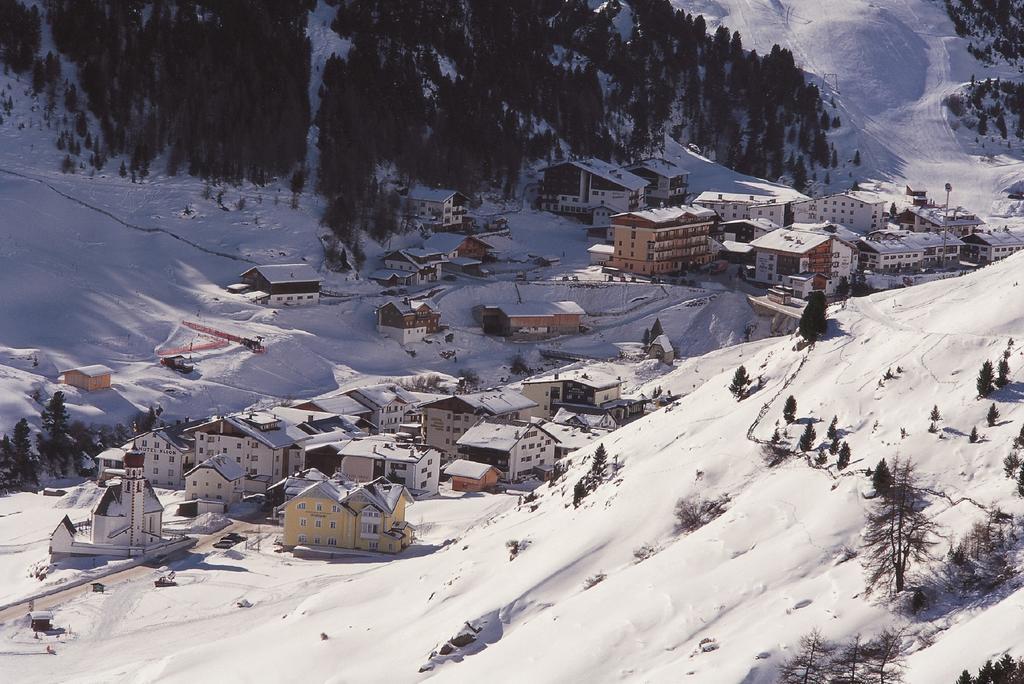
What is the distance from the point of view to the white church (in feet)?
138

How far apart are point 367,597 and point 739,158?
76551mm

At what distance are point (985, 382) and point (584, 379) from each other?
100 feet

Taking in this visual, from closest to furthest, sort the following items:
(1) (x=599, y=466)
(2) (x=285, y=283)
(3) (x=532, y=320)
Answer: (1) (x=599, y=466) → (2) (x=285, y=283) → (3) (x=532, y=320)

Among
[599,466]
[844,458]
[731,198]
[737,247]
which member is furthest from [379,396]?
[731,198]

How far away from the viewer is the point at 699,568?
1092 inches

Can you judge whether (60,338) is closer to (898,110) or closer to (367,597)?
(367,597)

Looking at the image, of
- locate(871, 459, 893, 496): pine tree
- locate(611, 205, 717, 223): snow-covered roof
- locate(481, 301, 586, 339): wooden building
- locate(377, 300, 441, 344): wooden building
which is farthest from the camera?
locate(611, 205, 717, 223): snow-covered roof

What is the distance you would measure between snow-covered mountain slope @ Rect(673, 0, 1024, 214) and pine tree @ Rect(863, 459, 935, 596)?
76276mm

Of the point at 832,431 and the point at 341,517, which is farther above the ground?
the point at 832,431

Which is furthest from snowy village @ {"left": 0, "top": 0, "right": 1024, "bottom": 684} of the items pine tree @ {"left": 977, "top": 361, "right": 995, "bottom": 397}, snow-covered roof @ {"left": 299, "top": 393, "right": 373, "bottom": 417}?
snow-covered roof @ {"left": 299, "top": 393, "right": 373, "bottom": 417}

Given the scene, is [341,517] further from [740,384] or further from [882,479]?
[882,479]

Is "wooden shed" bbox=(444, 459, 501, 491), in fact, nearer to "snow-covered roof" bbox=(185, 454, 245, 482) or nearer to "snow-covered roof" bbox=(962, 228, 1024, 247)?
"snow-covered roof" bbox=(185, 454, 245, 482)

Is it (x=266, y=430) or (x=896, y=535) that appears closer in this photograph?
(x=896, y=535)

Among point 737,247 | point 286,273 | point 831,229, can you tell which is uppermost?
point 831,229
